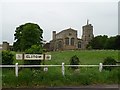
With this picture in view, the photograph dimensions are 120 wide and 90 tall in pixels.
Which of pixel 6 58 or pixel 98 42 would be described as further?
pixel 98 42

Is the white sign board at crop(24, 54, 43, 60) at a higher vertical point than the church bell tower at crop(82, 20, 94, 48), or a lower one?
lower

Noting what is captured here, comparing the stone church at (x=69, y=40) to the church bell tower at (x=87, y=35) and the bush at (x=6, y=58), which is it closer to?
the church bell tower at (x=87, y=35)

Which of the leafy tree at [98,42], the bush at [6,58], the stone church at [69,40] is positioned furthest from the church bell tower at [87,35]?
the bush at [6,58]

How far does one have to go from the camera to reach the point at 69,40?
293 ft

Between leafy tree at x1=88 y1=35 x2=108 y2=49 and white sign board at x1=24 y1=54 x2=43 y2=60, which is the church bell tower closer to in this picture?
leafy tree at x1=88 y1=35 x2=108 y2=49

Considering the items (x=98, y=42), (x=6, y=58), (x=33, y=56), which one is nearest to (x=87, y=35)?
(x=98, y=42)

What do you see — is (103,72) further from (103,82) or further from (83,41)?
(83,41)

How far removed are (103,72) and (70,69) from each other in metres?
2.58

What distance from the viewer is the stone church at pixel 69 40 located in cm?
8869

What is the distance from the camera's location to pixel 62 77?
13.0m

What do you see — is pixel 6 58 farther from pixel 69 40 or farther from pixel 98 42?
pixel 69 40

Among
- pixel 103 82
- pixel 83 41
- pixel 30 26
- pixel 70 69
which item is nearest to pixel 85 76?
pixel 103 82

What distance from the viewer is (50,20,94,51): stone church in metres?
88.7

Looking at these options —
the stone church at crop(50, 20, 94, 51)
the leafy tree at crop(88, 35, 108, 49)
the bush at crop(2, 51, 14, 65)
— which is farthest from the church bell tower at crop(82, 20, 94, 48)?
the bush at crop(2, 51, 14, 65)
